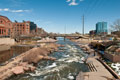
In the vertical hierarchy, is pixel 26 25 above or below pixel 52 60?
above

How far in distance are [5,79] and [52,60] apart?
486 inches

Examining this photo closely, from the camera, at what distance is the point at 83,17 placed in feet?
275

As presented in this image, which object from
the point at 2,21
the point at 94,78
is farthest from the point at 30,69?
the point at 2,21

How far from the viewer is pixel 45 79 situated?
14336mm

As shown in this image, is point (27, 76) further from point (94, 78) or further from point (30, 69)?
point (94, 78)

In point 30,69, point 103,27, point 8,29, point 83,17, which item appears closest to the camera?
point 30,69

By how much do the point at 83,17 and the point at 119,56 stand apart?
67727mm

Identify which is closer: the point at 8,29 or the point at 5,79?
the point at 5,79

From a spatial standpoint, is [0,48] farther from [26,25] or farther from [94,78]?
[26,25]

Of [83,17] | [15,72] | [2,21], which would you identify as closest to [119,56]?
[15,72]

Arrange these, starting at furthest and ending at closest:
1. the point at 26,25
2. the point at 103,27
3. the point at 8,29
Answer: the point at 103,27
the point at 26,25
the point at 8,29

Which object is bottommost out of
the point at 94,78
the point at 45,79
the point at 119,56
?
the point at 45,79

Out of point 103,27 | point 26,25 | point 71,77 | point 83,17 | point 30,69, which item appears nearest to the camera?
point 71,77

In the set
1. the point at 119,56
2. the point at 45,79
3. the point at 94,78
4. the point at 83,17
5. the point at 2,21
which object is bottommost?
the point at 45,79
